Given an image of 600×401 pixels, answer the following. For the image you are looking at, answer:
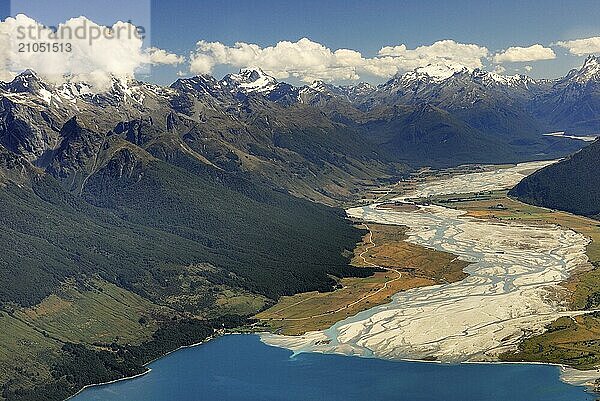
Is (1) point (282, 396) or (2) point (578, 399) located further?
(1) point (282, 396)

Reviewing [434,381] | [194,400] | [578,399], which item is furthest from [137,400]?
[578,399]

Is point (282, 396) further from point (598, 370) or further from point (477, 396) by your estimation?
point (598, 370)

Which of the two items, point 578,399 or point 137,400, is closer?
point 578,399

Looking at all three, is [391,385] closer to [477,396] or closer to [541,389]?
[477,396]

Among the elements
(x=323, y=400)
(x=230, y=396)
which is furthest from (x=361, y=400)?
(x=230, y=396)

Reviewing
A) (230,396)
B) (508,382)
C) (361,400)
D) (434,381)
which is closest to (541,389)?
(508,382)

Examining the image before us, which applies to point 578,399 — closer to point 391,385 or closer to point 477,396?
point 477,396

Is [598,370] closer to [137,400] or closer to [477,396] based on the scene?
[477,396]
